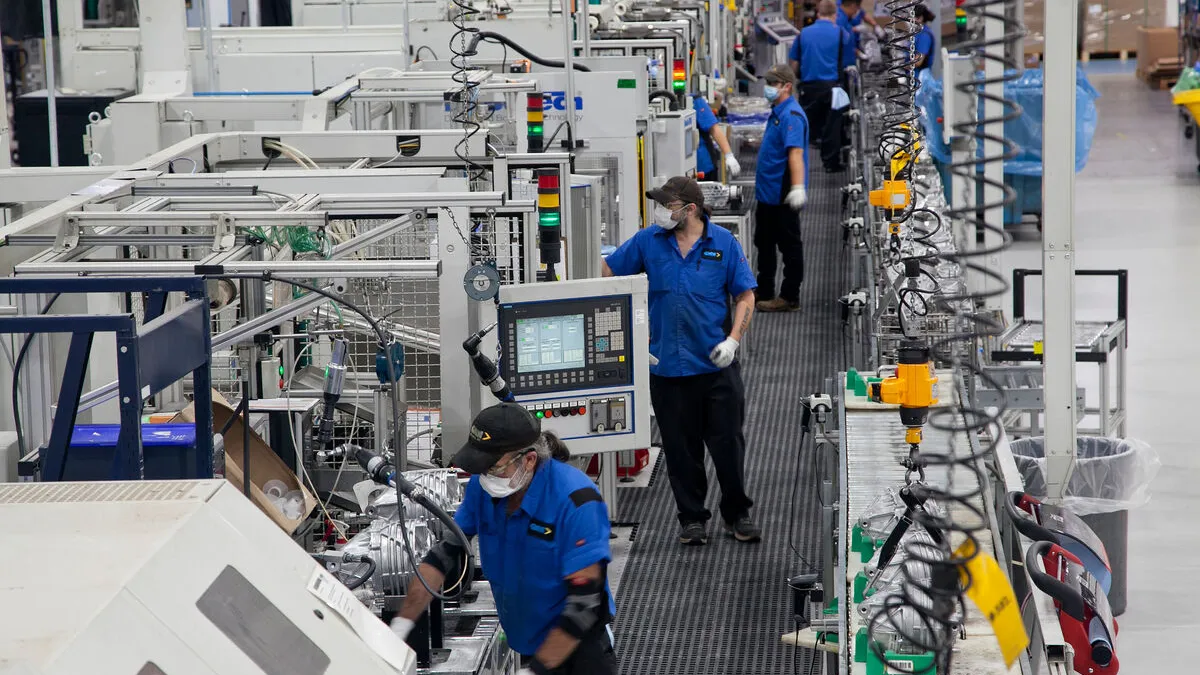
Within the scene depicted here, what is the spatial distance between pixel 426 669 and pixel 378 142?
249cm

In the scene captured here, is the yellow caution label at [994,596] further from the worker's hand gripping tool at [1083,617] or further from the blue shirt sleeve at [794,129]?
the blue shirt sleeve at [794,129]

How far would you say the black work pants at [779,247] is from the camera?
31.3 feet

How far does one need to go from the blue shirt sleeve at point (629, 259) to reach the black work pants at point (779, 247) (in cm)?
354

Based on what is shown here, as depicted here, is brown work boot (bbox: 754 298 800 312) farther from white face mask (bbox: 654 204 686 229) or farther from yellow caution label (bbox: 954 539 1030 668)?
yellow caution label (bbox: 954 539 1030 668)

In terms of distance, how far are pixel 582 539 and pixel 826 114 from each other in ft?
39.8

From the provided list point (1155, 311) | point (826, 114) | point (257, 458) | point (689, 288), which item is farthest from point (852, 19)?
point (257, 458)

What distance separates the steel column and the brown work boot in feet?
16.5

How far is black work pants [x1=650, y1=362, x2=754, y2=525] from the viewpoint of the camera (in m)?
6.10

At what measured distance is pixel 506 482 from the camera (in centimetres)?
343

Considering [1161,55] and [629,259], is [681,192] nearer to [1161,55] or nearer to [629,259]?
[629,259]

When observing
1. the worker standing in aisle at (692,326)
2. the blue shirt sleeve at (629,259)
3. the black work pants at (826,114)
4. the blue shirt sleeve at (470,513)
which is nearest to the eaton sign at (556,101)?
the worker standing in aisle at (692,326)

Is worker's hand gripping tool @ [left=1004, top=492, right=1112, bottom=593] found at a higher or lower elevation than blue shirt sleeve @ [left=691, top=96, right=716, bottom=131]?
lower

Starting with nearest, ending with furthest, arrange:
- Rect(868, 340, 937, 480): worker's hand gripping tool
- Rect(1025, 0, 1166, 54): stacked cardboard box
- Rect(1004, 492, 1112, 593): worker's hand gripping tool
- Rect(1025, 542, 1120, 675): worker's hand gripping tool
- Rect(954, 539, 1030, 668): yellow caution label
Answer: Rect(954, 539, 1030, 668): yellow caution label → Rect(868, 340, 937, 480): worker's hand gripping tool → Rect(1025, 542, 1120, 675): worker's hand gripping tool → Rect(1004, 492, 1112, 593): worker's hand gripping tool → Rect(1025, 0, 1166, 54): stacked cardboard box

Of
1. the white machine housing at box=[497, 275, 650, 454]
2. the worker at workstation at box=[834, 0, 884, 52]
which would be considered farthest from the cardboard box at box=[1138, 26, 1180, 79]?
the white machine housing at box=[497, 275, 650, 454]
